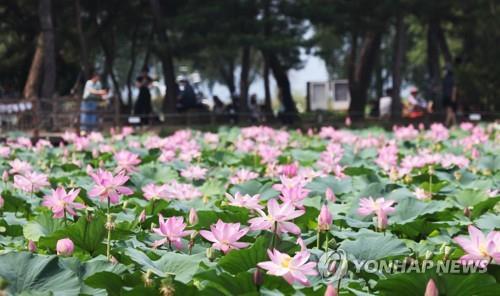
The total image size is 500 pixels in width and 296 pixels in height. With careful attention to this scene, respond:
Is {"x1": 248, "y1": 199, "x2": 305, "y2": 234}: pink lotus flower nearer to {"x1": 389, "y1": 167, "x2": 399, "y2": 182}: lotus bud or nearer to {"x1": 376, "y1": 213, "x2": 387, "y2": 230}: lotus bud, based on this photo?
{"x1": 376, "y1": 213, "x2": 387, "y2": 230}: lotus bud

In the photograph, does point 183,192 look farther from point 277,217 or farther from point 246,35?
point 246,35

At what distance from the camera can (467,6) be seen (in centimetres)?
2367

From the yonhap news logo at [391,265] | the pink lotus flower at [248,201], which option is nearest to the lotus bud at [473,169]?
the pink lotus flower at [248,201]

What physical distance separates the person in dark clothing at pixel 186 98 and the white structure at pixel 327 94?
66.9 feet

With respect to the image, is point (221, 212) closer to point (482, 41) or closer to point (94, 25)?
point (482, 41)

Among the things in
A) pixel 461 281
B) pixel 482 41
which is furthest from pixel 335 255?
pixel 482 41

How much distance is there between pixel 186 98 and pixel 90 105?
24.3 feet

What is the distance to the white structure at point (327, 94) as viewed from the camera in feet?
145

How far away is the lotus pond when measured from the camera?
215cm

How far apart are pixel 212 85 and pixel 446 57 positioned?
3820cm

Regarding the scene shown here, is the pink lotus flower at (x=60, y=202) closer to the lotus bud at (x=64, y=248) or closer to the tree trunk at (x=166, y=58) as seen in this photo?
the lotus bud at (x=64, y=248)

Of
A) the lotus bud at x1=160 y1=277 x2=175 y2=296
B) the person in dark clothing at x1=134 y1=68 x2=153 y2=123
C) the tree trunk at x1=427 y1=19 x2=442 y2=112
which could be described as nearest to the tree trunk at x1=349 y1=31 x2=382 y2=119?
the tree trunk at x1=427 y1=19 x2=442 y2=112

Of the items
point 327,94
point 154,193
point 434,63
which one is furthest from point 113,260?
point 327,94

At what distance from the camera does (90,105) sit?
15.1 metres
